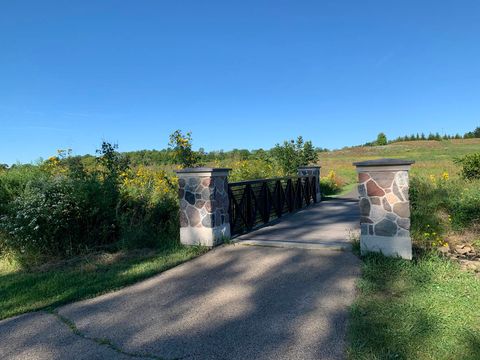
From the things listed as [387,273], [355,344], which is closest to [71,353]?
[355,344]

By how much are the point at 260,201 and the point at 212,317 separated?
16.7 ft

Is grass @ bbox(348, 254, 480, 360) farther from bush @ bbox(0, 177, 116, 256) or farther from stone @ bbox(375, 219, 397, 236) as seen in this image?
bush @ bbox(0, 177, 116, 256)

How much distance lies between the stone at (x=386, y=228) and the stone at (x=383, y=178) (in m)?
0.53

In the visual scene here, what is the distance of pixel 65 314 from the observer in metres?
3.86

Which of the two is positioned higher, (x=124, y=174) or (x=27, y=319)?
(x=124, y=174)

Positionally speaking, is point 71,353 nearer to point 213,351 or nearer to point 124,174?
point 213,351

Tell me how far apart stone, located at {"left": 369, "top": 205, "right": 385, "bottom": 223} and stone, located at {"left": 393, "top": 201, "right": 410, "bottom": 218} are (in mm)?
180

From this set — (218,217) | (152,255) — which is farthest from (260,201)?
(152,255)

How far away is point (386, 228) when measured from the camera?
505 cm

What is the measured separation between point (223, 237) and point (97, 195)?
2717 millimetres

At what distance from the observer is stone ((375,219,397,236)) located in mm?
5001

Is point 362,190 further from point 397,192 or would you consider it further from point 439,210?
point 439,210

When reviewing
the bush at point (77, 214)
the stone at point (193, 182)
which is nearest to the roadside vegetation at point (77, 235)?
the bush at point (77, 214)

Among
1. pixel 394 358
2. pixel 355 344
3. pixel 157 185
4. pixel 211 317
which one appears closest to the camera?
pixel 394 358
